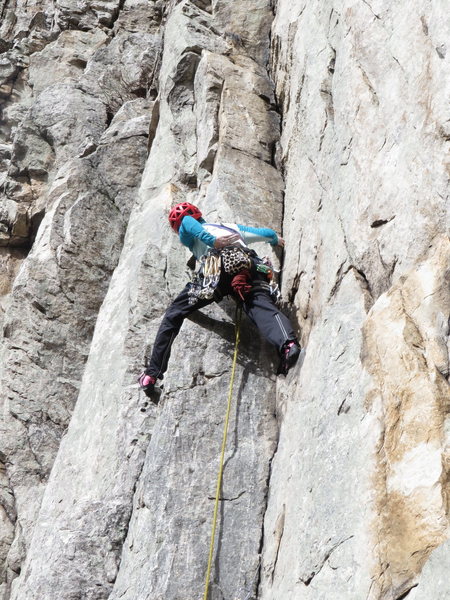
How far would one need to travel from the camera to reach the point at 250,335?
8.55 m

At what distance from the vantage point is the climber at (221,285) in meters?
8.14

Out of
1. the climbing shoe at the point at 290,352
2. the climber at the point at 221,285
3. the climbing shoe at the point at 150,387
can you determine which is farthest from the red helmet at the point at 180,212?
the climbing shoe at the point at 290,352

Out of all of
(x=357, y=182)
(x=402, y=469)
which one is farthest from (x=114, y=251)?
(x=402, y=469)

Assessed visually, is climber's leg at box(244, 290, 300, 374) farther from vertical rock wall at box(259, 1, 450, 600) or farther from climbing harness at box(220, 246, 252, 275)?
climbing harness at box(220, 246, 252, 275)

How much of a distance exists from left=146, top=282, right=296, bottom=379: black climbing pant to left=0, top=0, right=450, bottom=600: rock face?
0.62ft

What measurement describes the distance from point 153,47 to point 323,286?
1036 cm

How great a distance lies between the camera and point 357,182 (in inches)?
291

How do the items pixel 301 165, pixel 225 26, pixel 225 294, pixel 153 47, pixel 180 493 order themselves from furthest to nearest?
pixel 153 47
pixel 225 26
pixel 301 165
pixel 225 294
pixel 180 493

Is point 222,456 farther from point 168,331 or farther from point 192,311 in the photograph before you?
point 192,311

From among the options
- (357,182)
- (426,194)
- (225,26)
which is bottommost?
(426,194)

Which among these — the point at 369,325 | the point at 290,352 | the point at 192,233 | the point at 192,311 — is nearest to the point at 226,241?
the point at 192,233

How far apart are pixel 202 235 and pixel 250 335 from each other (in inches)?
49.4

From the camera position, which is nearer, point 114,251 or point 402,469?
point 402,469

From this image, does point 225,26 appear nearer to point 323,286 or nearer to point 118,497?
point 323,286
